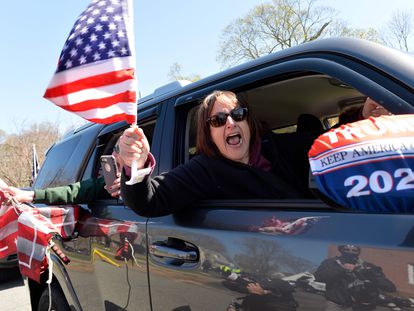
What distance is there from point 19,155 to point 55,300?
23035 millimetres

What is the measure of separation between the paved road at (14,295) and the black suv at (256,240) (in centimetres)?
306

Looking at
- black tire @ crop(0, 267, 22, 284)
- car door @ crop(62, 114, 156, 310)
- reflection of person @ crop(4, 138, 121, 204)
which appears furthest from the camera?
black tire @ crop(0, 267, 22, 284)

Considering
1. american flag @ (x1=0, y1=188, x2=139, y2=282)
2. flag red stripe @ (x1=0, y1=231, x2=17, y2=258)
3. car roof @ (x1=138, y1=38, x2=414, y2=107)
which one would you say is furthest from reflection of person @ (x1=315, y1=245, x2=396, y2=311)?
flag red stripe @ (x1=0, y1=231, x2=17, y2=258)

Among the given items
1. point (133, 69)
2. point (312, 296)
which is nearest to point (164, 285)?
point (312, 296)

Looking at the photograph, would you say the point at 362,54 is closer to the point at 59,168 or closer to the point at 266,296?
the point at 266,296

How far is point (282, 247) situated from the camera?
128 cm

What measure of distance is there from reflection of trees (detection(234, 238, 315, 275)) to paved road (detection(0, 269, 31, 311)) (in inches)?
184

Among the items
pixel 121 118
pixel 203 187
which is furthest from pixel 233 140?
pixel 121 118

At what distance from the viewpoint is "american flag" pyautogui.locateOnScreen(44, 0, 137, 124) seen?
1638mm

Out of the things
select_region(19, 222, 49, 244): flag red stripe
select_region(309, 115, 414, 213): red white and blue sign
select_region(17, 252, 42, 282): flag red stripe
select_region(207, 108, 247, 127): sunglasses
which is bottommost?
select_region(17, 252, 42, 282): flag red stripe

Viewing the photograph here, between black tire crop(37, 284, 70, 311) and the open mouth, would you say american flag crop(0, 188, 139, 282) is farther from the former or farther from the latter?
the open mouth

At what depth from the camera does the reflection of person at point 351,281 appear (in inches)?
40.1

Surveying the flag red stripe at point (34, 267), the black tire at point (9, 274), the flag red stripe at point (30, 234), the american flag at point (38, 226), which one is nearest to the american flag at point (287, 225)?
the american flag at point (38, 226)

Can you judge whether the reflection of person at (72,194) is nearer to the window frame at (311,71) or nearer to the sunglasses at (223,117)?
the window frame at (311,71)
